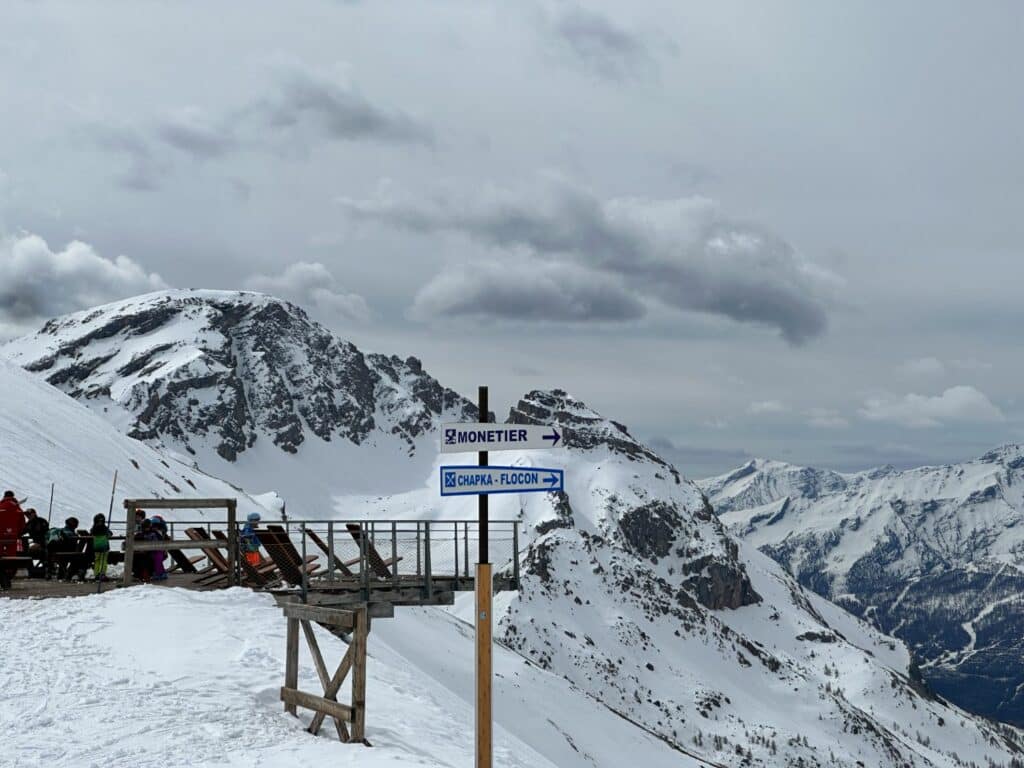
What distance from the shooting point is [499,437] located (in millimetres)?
13391

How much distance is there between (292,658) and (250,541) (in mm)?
8888

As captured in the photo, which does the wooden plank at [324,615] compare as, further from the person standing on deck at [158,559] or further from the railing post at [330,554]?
the person standing on deck at [158,559]

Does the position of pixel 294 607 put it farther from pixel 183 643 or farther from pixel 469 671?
pixel 469 671

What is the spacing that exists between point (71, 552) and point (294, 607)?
11.3 meters

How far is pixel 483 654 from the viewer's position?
1327 cm

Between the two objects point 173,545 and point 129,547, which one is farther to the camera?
point 173,545

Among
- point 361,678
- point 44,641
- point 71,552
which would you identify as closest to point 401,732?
point 361,678

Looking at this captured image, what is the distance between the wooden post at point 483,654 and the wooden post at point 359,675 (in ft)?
5.16

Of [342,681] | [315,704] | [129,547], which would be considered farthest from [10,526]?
[342,681]

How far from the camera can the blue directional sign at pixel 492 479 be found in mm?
13062

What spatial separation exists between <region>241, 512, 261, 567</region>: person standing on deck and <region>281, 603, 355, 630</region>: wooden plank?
26.4ft

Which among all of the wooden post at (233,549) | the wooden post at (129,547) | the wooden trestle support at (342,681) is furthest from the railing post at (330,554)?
the wooden trestle support at (342,681)

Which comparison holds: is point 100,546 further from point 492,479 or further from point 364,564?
point 492,479

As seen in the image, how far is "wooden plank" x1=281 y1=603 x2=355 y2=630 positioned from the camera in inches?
522
